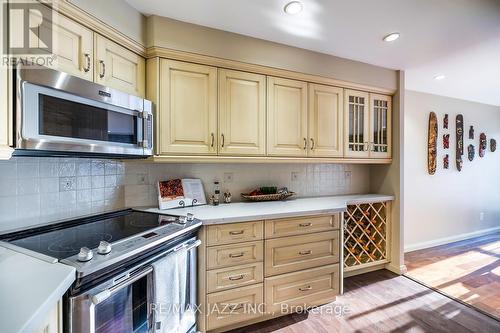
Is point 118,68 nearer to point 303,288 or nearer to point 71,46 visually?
point 71,46

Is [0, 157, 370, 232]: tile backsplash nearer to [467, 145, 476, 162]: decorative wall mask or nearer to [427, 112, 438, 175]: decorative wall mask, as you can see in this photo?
[427, 112, 438, 175]: decorative wall mask

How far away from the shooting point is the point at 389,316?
78.0 inches

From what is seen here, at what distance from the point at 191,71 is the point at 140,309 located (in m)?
1.64

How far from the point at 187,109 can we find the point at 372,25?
1597 millimetres

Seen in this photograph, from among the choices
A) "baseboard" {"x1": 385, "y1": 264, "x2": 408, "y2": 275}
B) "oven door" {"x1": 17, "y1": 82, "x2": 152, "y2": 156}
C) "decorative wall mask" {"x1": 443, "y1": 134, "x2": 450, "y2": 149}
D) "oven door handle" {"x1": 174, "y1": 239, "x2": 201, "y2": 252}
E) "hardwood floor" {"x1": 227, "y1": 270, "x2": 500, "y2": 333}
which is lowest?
"hardwood floor" {"x1": 227, "y1": 270, "x2": 500, "y2": 333}

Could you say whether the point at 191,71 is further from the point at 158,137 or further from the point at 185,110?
the point at 158,137

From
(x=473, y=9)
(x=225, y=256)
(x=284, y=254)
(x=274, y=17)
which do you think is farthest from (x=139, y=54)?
(x=473, y=9)

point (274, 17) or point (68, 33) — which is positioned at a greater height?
point (274, 17)

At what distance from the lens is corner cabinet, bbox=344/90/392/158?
2.51 metres

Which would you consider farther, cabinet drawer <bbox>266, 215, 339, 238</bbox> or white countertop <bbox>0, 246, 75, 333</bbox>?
cabinet drawer <bbox>266, 215, 339, 238</bbox>

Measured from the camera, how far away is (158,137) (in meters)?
1.74

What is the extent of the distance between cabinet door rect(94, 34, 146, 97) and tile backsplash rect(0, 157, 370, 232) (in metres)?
0.60

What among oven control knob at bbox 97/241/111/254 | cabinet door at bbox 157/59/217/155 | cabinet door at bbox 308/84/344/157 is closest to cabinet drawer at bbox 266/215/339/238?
cabinet door at bbox 308/84/344/157

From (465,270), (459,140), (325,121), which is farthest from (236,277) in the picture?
(459,140)
